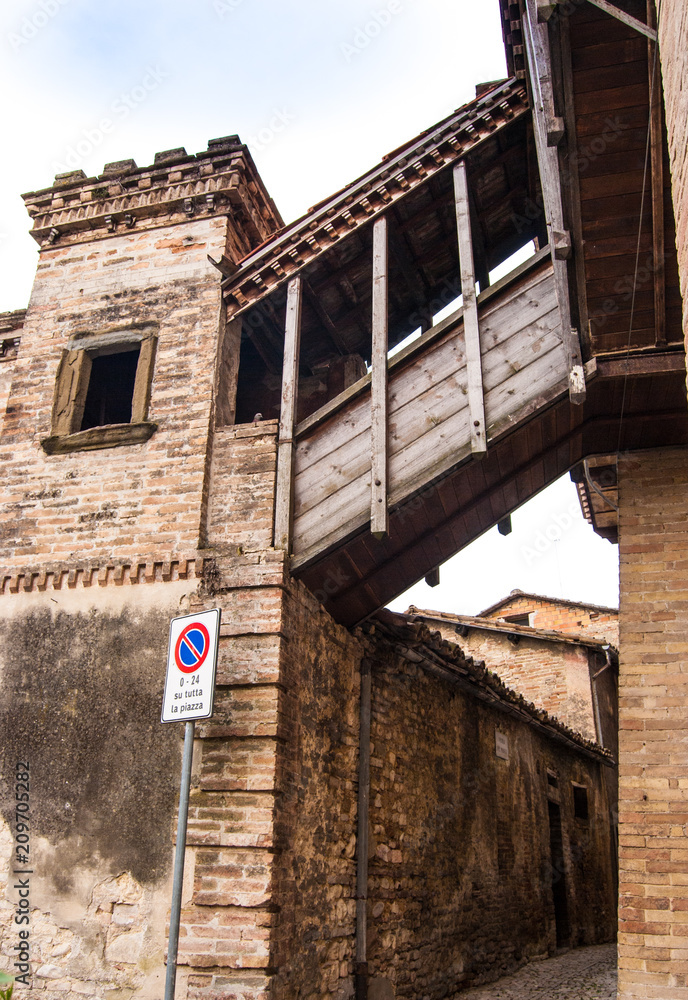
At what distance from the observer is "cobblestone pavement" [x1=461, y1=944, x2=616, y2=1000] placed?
8.65m

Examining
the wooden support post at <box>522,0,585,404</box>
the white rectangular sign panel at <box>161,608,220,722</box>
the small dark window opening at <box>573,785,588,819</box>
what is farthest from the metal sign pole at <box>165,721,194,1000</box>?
the small dark window opening at <box>573,785,588,819</box>

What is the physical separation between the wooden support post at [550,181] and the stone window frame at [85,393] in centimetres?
348

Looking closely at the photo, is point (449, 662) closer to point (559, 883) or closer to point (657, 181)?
point (657, 181)

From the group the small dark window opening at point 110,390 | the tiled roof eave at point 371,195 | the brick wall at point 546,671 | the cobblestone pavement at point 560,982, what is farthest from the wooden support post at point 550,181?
the brick wall at point 546,671

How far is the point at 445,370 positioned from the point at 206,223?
2.90m

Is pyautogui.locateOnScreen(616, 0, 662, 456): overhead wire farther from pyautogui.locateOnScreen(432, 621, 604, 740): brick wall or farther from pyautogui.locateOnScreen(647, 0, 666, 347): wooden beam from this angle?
pyautogui.locateOnScreen(432, 621, 604, 740): brick wall

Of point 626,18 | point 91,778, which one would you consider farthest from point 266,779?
point 626,18

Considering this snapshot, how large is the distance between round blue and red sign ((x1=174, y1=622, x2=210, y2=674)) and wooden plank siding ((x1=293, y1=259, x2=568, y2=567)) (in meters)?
1.84

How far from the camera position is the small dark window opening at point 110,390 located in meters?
8.30

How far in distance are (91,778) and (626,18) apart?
5.71 meters

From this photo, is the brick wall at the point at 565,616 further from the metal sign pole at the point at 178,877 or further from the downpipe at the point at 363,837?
the metal sign pole at the point at 178,877

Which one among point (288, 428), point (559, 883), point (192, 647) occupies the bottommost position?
point (559, 883)

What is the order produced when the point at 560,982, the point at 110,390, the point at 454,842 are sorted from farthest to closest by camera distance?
1. the point at 560,982
2. the point at 454,842
3. the point at 110,390

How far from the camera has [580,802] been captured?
15.0 m
